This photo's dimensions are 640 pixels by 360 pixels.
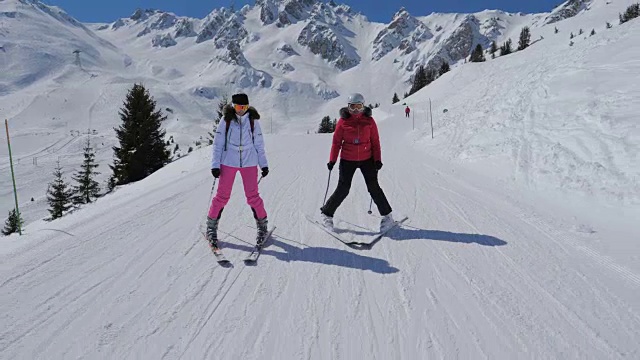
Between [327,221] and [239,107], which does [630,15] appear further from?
[239,107]

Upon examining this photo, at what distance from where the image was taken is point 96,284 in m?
4.08

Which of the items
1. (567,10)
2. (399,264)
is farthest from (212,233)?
(567,10)

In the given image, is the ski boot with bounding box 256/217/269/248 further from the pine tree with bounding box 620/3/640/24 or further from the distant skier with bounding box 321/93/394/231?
the pine tree with bounding box 620/3/640/24

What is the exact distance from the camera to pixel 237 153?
5.06 meters

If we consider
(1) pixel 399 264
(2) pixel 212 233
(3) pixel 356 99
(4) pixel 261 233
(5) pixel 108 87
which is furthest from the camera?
(5) pixel 108 87

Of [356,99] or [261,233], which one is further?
[356,99]

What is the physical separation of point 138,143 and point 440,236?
2349cm

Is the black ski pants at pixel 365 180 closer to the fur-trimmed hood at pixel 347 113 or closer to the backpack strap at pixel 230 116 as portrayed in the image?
the fur-trimmed hood at pixel 347 113

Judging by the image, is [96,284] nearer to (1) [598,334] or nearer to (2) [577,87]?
(1) [598,334]

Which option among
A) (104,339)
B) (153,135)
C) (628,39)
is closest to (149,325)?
(104,339)

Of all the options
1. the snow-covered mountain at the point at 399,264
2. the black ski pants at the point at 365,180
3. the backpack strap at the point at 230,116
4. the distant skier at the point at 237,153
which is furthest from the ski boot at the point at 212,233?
the black ski pants at the point at 365,180

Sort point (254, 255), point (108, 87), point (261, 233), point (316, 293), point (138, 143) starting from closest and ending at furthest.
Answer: point (316, 293) < point (254, 255) < point (261, 233) < point (138, 143) < point (108, 87)

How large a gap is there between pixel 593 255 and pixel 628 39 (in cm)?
1282

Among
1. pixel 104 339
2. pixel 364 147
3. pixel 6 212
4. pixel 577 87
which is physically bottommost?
pixel 6 212
